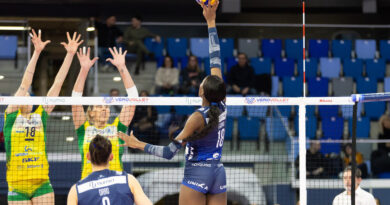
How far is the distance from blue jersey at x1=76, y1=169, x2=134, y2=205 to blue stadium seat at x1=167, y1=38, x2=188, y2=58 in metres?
11.5

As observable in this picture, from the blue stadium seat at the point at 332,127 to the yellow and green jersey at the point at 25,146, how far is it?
29.3ft

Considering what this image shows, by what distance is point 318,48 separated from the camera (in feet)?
57.8

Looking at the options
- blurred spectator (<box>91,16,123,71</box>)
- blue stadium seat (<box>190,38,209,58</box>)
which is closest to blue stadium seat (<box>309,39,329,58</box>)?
blue stadium seat (<box>190,38,209,58</box>)

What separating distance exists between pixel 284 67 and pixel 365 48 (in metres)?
2.27

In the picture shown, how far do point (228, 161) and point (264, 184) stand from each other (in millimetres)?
885

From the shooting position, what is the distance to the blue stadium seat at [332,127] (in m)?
15.8

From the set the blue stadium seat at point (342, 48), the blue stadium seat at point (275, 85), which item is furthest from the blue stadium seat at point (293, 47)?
the blue stadium seat at point (275, 85)

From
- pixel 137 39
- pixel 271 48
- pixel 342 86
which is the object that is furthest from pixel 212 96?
pixel 271 48

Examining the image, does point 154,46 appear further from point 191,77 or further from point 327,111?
point 327,111

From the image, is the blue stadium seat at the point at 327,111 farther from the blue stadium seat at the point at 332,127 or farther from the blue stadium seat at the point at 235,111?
the blue stadium seat at the point at 235,111

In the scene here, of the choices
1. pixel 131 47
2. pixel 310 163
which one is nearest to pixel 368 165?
pixel 310 163

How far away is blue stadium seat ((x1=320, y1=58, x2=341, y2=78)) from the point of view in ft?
56.6

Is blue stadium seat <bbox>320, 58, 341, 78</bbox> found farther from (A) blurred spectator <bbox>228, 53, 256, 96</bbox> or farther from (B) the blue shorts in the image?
(B) the blue shorts

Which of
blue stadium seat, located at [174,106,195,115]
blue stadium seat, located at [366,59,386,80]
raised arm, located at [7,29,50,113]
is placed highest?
blue stadium seat, located at [366,59,386,80]
